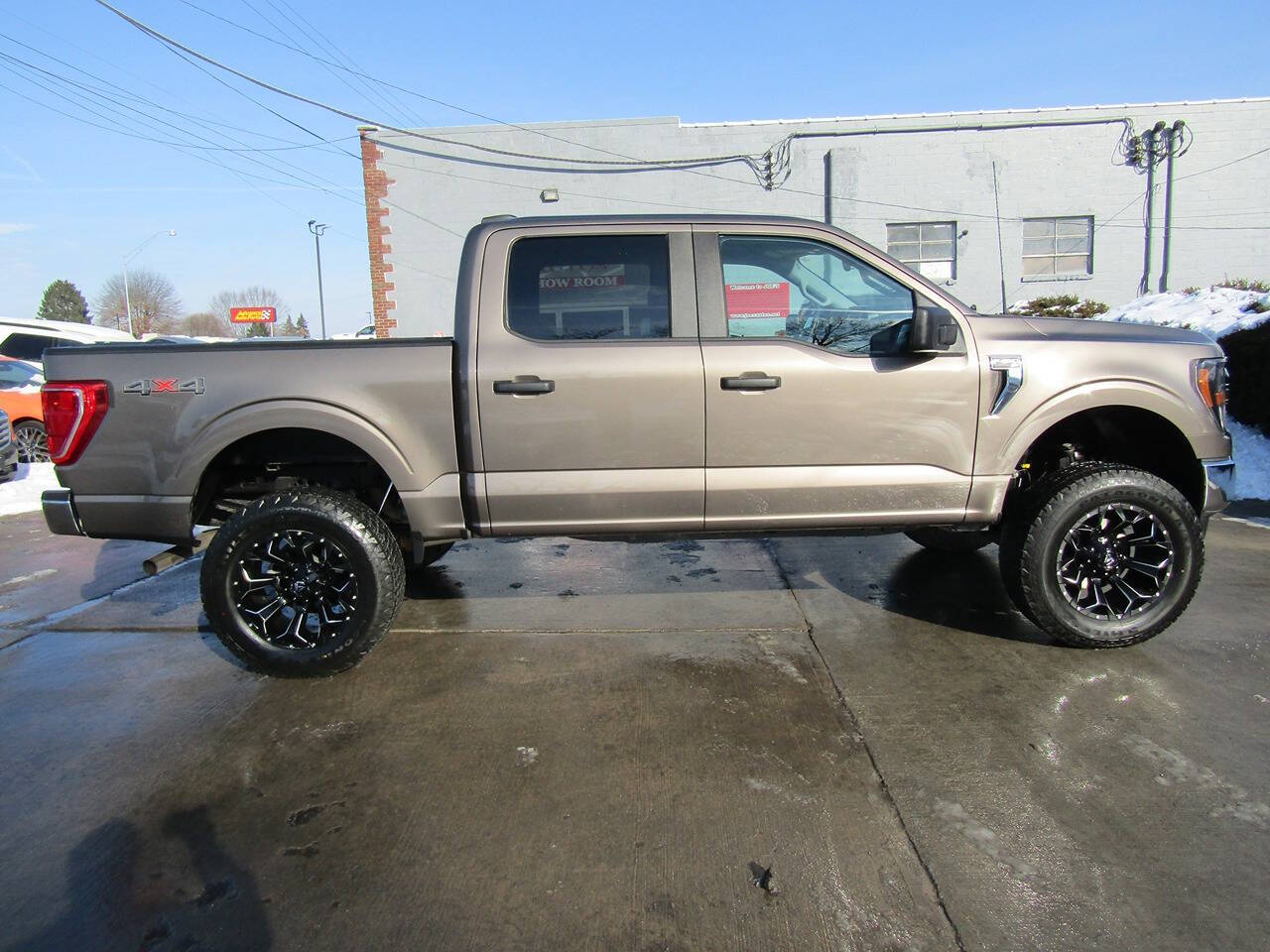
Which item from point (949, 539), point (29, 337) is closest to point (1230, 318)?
point (949, 539)

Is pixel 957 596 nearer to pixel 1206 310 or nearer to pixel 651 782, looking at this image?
pixel 651 782

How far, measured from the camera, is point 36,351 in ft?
44.9

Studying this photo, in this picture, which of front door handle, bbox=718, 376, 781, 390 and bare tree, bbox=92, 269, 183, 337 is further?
bare tree, bbox=92, 269, 183, 337

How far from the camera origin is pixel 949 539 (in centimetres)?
519

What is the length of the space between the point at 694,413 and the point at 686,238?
0.88 metres

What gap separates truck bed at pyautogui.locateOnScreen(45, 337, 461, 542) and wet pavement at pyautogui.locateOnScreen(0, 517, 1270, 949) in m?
0.92

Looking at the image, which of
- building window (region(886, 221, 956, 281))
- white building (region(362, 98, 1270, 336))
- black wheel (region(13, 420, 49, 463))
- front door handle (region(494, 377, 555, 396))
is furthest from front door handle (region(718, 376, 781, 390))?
building window (region(886, 221, 956, 281))

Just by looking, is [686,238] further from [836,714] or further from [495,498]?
[836,714]

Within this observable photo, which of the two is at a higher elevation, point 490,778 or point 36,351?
point 36,351

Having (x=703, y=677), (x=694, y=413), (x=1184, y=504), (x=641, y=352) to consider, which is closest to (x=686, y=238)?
(x=641, y=352)

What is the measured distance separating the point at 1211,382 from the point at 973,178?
57.5ft

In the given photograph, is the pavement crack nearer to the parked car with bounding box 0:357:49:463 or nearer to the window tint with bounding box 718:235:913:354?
the window tint with bounding box 718:235:913:354

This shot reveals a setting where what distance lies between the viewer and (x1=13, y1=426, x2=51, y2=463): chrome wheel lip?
1011 centimetres

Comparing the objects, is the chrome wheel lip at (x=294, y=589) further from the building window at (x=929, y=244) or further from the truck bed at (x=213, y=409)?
the building window at (x=929, y=244)
